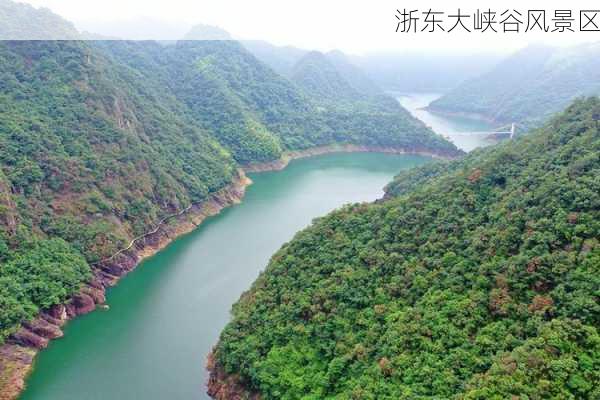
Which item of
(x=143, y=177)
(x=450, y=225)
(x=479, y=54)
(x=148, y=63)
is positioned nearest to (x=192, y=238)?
(x=143, y=177)

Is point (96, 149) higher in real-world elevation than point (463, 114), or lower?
higher

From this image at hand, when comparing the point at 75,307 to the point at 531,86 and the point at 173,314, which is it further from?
the point at 531,86

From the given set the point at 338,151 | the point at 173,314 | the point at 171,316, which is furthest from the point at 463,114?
the point at 171,316

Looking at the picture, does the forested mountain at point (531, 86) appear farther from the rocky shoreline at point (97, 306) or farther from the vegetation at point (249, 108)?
the rocky shoreline at point (97, 306)

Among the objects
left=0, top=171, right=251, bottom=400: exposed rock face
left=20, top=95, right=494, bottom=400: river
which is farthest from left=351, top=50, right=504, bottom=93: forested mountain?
left=0, top=171, right=251, bottom=400: exposed rock face

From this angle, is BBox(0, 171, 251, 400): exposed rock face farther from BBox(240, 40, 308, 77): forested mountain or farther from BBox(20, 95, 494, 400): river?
BBox(240, 40, 308, 77): forested mountain

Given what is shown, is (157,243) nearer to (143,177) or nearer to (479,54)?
(143,177)
